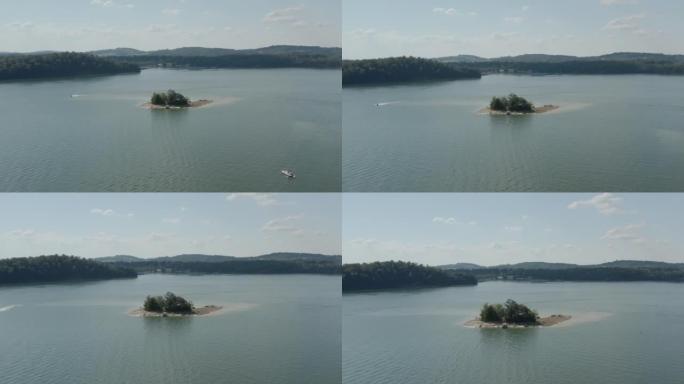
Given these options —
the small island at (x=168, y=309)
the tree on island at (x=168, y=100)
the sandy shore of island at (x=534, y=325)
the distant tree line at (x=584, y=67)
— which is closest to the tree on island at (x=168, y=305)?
the small island at (x=168, y=309)

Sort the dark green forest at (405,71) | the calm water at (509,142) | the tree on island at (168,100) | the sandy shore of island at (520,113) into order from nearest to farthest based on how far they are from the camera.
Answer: the calm water at (509,142)
the sandy shore of island at (520,113)
the tree on island at (168,100)
the dark green forest at (405,71)

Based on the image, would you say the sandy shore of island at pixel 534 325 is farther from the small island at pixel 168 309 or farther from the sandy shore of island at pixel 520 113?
the small island at pixel 168 309

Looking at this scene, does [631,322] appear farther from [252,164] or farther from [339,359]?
[252,164]

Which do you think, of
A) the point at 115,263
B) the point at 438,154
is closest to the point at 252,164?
the point at 438,154

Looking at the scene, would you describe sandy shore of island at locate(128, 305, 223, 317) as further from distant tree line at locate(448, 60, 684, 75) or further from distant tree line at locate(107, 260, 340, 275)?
distant tree line at locate(448, 60, 684, 75)

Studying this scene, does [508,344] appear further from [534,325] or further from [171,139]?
[171,139]

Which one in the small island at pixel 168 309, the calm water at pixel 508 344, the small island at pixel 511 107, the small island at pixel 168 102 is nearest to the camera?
the calm water at pixel 508 344

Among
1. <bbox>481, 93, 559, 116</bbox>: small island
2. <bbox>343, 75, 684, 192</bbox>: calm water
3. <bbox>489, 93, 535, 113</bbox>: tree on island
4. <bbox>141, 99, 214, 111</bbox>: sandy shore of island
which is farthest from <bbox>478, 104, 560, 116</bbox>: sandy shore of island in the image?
<bbox>141, 99, 214, 111</bbox>: sandy shore of island

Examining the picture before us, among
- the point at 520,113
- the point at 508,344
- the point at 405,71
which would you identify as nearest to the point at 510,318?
the point at 508,344
